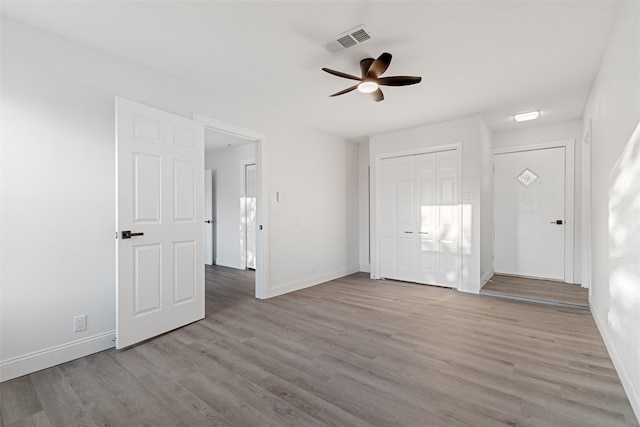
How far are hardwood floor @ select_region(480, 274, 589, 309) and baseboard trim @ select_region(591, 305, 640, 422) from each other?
88 centimetres

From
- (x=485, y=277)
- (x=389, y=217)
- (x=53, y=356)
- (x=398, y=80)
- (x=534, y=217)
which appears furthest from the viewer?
(x=389, y=217)

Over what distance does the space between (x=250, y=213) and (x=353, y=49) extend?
4.20 m

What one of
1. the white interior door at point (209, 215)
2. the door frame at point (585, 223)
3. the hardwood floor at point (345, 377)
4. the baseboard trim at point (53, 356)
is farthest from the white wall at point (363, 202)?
the baseboard trim at point (53, 356)

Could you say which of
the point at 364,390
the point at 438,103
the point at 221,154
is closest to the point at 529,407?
the point at 364,390

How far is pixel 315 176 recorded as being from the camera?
4938 millimetres

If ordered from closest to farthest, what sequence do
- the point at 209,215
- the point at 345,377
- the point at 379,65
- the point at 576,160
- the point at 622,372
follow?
1. the point at 622,372
2. the point at 345,377
3. the point at 379,65
4. the point at 576,160
5. the point at 209,215

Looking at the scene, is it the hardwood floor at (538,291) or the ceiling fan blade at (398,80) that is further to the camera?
the hardwood floor at (538,291)

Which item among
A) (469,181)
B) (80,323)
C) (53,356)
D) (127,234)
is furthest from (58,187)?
(469,181)

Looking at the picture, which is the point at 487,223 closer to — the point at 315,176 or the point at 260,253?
the point at 315,176

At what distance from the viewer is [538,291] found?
→ 13.5 feet

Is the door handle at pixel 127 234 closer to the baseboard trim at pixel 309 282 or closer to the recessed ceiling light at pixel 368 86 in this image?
the baseboard trim at pixel 309 282

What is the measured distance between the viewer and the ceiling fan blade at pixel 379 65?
8.07 feet

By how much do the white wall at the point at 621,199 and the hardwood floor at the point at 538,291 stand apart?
88 cm

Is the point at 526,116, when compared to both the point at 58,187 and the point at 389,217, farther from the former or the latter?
the point at 58,187
